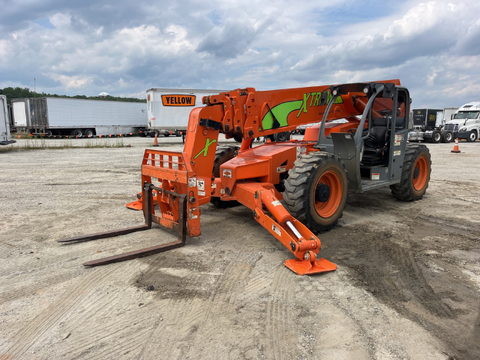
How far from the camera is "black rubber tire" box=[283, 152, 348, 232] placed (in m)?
5.14

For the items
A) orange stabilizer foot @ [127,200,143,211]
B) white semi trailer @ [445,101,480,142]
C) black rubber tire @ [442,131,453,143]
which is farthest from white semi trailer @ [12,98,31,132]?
white semi trailer @ [445,101,480,142]

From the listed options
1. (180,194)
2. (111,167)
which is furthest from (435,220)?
(111,167)

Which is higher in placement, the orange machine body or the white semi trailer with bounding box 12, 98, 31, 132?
the white semi trailer with bounding box 12, 98, 31, 132

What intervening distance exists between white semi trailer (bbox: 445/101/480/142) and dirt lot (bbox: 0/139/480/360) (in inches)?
948

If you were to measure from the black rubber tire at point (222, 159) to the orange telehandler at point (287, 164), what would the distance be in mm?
21

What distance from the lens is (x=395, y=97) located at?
663 centimetres

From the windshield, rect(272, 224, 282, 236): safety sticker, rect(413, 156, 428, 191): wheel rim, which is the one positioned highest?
the windshield

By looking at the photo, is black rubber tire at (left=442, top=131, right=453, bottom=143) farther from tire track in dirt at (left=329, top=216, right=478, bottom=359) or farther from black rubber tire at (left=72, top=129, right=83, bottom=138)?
black rubber tire at (left=72, top=129, right=83, bottom=138)

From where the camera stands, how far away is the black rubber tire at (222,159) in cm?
686

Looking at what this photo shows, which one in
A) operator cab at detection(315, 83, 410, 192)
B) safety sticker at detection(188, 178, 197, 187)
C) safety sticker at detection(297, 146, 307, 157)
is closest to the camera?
safety sticker at detection(188, 178, 197, 187)

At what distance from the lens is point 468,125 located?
26.6m

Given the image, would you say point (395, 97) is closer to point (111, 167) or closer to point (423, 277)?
point (423, 277)

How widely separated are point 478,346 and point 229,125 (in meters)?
4.16

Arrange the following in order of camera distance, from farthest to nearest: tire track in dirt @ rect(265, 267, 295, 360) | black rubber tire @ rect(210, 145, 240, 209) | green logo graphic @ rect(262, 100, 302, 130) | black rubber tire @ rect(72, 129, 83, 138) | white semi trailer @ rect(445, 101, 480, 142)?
black rubber tire @ rect(72, 129, 83, 138) < white semi trailer @ rect(445, 101, 480, 142) < black rubber tire @ rect(210, 145, 240, 209) < green logo graphic @ rect(262, 100, 302, 130) < tire track in dirt @ rect(265, 267, 295, 360)
